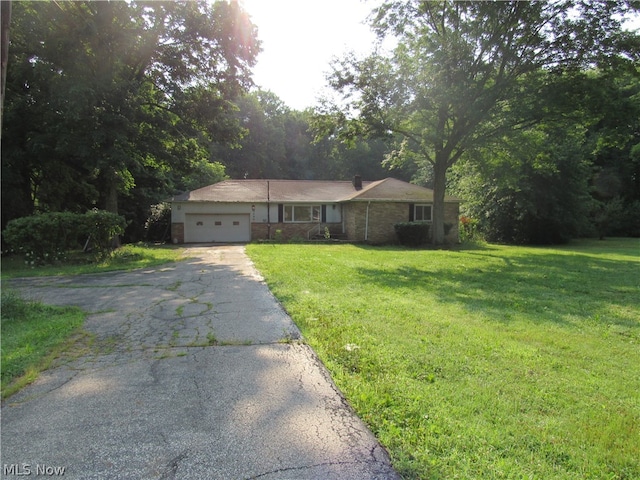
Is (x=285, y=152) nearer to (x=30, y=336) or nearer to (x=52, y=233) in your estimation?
(x=52, y=233)

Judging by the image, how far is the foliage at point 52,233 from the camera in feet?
38.5

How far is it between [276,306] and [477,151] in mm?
16814

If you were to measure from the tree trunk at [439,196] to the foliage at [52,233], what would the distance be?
50.0 ft

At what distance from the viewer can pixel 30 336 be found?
15.5 feet

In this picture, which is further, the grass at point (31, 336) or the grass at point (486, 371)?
the grass at point (31, 336)

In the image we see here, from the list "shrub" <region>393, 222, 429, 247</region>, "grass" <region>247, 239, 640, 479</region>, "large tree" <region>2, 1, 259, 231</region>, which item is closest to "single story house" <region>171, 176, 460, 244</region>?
"shrub" <region>393, 222, 429, 247</region>

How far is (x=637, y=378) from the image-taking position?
3.75m

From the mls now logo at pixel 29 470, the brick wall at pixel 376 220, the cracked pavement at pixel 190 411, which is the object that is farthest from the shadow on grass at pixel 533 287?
the brick wall at pixel 376 220

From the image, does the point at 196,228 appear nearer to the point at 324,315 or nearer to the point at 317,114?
the point at 317,114

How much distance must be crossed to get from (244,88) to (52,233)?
36.7ft

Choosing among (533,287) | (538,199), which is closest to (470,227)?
(538,199)

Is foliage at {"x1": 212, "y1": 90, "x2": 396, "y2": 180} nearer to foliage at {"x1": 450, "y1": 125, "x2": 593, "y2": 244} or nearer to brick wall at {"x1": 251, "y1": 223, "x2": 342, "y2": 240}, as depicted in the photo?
foliage at {"x1": 450, "y1": 125, "x2": 593, "y2": 244}

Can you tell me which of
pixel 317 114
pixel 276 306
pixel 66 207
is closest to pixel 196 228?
pixel 66 207

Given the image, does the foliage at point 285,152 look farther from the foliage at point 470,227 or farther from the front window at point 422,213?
the front window at point 422,213
